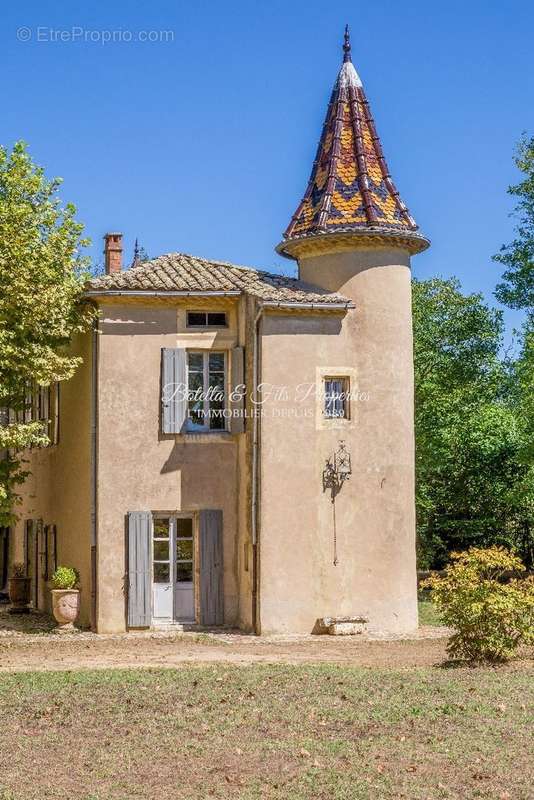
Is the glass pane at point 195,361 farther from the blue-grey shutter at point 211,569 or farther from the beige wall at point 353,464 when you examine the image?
the blue-grey shutter at point 211,569

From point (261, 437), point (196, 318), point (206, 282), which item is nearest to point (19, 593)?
point (196, 318)

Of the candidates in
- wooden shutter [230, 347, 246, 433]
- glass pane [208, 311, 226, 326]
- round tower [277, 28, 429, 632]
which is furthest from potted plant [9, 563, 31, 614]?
round tower [277, 28, 429, 632]

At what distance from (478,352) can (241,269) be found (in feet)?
39.7

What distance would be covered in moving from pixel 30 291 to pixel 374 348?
22.4 feet

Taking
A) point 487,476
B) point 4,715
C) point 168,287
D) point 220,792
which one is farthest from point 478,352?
point 220,792

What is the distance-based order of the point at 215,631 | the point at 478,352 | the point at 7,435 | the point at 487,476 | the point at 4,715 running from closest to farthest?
the point at 4,715
the point at 7,435
the point at 215,631
the point at 478,352
the point at 487,476

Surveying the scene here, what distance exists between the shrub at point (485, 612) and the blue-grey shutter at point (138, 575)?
713 cm

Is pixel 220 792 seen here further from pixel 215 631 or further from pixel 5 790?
pixel 215 631

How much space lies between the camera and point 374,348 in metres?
23.2

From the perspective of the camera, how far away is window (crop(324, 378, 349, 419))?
22891mm

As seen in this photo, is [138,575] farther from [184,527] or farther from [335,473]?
[335,473]

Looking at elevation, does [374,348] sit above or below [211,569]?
above

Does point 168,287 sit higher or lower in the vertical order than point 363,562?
higher

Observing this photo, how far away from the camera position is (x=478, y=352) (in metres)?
34.8
